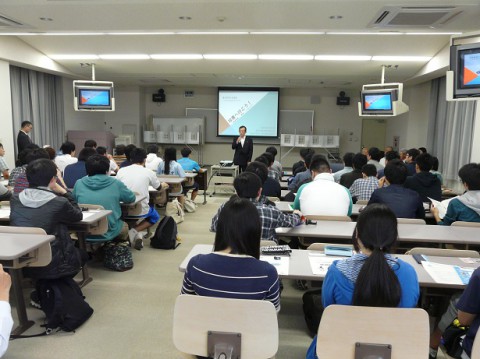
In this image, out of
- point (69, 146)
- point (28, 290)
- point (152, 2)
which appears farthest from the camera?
point (69, 146)

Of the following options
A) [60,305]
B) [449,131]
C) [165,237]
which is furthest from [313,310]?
[449,131]

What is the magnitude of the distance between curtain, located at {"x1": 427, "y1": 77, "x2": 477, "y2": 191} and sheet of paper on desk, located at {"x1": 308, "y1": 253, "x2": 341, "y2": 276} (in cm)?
563

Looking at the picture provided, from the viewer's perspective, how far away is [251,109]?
40.0 ft

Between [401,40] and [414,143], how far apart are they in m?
4.28

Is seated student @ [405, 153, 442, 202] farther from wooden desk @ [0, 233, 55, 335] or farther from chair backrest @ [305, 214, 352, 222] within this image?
wooden desk @ [0, 233, 55, 335]

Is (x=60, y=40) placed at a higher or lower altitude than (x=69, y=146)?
higher

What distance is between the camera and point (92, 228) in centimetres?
370

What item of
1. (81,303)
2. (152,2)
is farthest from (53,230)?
(152,2)

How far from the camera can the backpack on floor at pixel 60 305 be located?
2.86m

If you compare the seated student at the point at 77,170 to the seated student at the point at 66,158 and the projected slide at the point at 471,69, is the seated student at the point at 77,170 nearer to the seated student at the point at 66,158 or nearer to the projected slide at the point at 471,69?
the seated student at the point at 66,158

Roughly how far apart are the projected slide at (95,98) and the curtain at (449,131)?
282 inches

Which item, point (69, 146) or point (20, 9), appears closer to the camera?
point (20, 9)

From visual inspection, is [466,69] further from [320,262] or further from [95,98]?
[95,98]

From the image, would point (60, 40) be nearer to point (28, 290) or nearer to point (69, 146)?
point (69, 146)
